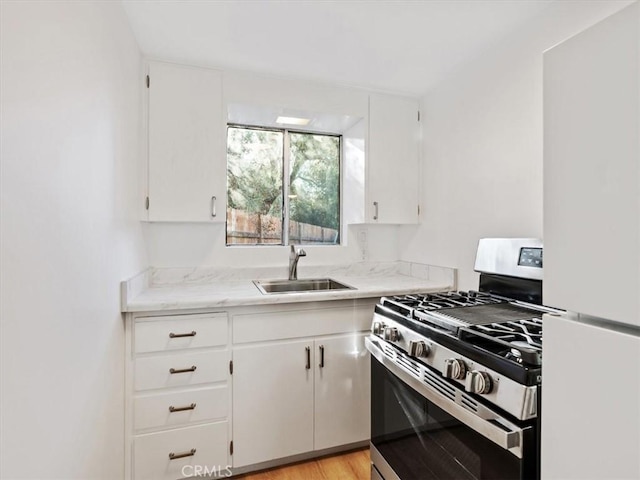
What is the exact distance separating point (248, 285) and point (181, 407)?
0.76m

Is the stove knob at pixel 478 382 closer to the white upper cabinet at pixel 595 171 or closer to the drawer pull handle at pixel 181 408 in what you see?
the white upper cabinet at pixel 595 171

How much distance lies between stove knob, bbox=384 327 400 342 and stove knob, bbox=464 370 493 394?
44 centimetres

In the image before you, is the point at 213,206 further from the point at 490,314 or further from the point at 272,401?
the point at 490,314

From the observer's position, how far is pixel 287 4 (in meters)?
1.55

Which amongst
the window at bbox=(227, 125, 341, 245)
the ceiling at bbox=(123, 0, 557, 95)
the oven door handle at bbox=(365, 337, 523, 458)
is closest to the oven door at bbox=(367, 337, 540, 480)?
the oven door handle at bbox=(365, 337, 523, 458)

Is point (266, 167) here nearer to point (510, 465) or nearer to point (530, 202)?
point (530, 202)

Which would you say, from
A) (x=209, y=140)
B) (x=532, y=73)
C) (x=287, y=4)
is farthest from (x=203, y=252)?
(x=532, y=73)

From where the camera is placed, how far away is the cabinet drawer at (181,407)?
1.61m

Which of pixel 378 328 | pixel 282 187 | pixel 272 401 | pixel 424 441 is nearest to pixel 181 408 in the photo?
pixel 272 401

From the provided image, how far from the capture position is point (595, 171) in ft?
1.62

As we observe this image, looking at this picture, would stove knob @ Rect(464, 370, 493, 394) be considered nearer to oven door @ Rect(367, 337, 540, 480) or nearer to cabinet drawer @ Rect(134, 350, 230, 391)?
oven door @ Rect(367, 337, 540, 480)

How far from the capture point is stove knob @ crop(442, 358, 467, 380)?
1.04 metres

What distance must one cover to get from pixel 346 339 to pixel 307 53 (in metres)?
1.59

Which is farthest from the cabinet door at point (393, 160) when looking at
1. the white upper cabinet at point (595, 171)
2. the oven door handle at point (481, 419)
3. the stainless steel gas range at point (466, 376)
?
the white upper cabinet at point (595, 171)
